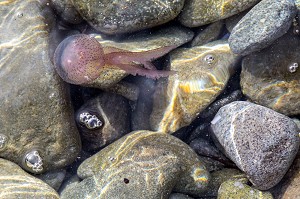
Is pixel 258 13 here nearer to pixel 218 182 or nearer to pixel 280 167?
pixel 280 167

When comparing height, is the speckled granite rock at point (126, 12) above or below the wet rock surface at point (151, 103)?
above

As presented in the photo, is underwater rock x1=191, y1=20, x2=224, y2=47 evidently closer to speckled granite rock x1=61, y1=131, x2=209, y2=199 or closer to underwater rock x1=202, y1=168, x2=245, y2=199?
speckled granite rock x1=61, y1=131, x2=209, y2=199

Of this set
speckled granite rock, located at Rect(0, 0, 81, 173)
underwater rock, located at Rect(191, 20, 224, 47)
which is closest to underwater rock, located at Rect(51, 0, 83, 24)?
speckled granite rock, located at Rect(0, 0, 81, 173)

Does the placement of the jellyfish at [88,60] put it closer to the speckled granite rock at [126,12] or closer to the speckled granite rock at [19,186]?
the speckled granite rock at [126,12]

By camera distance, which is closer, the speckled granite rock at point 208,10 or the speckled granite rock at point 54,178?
the speckled granite rock at point 208,10

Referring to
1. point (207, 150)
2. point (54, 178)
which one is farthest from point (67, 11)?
point (207, 150)

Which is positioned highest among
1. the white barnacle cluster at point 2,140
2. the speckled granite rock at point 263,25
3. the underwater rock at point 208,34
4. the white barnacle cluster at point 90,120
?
the speckled granite rock at point 263,25

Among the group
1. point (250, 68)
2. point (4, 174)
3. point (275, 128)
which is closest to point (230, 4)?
point (250, 68)

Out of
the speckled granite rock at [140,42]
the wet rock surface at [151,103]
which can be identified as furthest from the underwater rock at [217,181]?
the speckled granite rock at [140,42]
